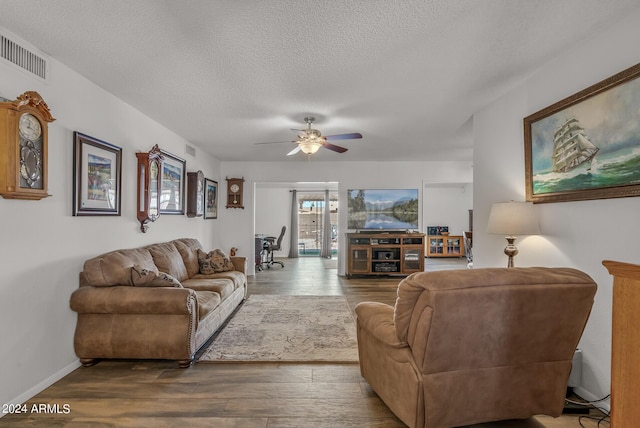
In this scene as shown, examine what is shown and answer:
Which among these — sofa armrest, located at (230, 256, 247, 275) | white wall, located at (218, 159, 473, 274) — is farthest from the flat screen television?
sofa armrest, located at (230, 256, 247, 275)

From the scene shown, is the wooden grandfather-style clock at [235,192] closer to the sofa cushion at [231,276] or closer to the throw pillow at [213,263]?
the throw pillow at [213,263]

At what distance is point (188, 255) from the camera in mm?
4188

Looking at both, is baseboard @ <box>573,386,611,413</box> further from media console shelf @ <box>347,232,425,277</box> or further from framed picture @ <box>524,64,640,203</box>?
media console shelf @ <box>347,232,425,277</box>

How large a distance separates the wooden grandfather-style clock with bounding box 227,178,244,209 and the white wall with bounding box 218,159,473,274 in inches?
6.6

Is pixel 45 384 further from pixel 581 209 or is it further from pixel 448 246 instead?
pixel 448 246

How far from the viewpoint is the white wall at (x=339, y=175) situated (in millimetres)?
6668

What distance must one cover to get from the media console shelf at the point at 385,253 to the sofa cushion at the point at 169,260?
3.54 meters

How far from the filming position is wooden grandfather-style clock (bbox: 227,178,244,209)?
6.56 meters

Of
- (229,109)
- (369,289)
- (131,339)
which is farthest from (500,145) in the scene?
(131,339)

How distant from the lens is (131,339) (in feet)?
8.33

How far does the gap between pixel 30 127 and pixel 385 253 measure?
5.77 meters

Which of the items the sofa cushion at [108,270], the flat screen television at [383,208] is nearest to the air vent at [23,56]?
the sofa cushion at [108,270]

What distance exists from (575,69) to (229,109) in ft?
10.2

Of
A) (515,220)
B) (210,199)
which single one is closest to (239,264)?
(210,199)
